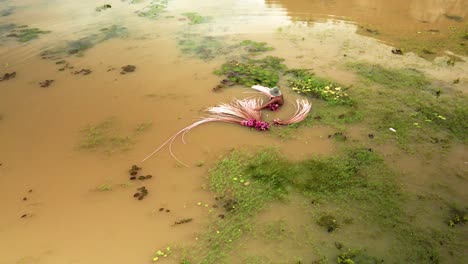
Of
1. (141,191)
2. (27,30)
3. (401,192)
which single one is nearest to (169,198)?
(141,191)

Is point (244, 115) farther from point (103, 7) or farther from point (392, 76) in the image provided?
point (103, 7)

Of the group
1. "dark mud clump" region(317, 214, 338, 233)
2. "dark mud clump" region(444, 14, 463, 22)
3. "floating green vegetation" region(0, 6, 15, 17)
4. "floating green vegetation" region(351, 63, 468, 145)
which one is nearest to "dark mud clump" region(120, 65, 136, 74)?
"floating green vegetation" region(351, 63, 468, 145)

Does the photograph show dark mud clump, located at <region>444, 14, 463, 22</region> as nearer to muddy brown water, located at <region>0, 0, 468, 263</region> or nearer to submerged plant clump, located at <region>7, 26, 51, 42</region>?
muddy brown water, located at <region>0, 0, 468, 263</region>

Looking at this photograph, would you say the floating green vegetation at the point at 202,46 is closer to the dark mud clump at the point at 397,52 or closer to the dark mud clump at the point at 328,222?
the dark mud clump at the point at 397,52

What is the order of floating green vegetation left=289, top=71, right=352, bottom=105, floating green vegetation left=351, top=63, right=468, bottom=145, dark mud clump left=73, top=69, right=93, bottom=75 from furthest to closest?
dark mud clump left=73, top=69, right=93, bottom=75, floating green vegetation left=289, top=71, right=352, bottom=105, floating green vegetation left=351, top=63, right=468, bottom=145

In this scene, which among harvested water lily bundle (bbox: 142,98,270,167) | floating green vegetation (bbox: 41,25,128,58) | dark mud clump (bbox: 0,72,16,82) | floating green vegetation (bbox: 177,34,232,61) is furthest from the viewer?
floating green vegetation (bbox: 41,25,128,58)

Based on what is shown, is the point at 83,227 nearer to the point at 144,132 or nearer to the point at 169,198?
the point at 169,198
